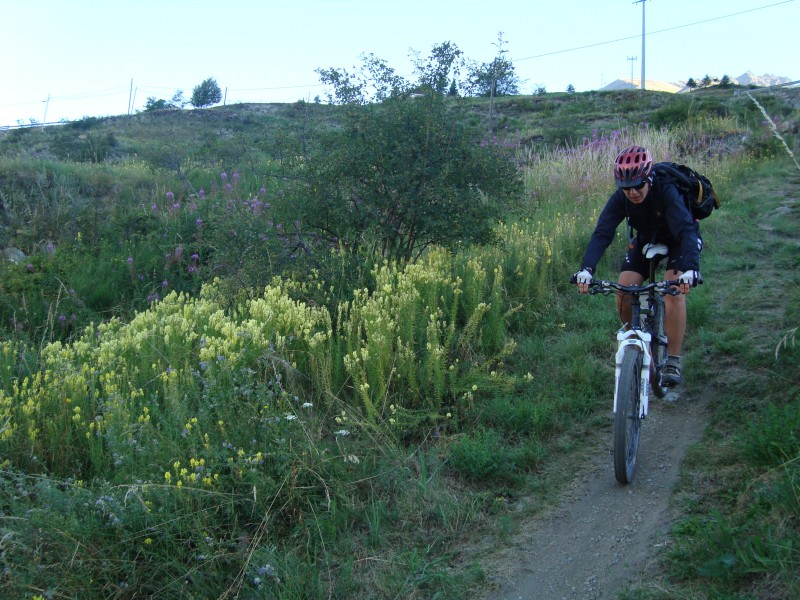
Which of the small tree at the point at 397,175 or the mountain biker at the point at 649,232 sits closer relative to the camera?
the mountain biker at the point at 649,232

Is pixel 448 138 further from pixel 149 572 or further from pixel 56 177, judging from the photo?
pixel 56 177

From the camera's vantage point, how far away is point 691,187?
539cm

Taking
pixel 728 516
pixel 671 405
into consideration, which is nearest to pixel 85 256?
pixel 671 405

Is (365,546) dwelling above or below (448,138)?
below

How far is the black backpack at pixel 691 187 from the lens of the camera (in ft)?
17.6

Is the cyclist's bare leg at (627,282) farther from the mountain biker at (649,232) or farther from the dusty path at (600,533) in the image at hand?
the dusty path at (600,533)

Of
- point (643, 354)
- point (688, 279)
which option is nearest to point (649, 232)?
point (688, 279)

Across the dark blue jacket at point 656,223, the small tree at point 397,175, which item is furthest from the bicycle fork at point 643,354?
the small tree at point 397,175

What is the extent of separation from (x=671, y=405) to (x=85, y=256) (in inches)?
314

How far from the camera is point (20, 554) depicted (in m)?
3.55

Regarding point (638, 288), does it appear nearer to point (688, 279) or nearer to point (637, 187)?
point (688, 279)

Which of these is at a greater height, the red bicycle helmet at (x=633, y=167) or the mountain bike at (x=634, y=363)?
the red bicycle helmet at (x=633, y=167)

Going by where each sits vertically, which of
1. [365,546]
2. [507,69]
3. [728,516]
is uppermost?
[507,69]

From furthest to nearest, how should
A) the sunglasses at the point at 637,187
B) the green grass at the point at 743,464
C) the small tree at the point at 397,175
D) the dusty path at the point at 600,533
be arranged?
the small tree at the point at 397,175, the sunglasses at the point at 637,187, the dusty path at the point at 600,533, the green grass at the point at 743,464
